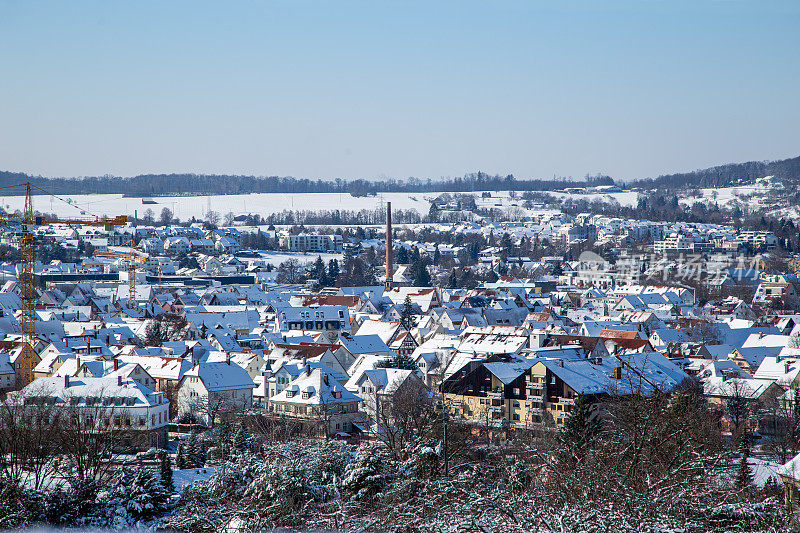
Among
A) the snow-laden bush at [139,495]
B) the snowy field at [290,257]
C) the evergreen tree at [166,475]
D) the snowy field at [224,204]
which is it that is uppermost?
the snowy field at [224,204]

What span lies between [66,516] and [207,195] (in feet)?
278

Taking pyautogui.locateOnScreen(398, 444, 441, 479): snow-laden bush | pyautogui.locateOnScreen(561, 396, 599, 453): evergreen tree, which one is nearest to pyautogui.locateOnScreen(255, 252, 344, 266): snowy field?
pyautogui.locateOnScreen(561, 396, 599, 453): evergreen tree

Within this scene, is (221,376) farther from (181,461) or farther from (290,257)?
(290,257)

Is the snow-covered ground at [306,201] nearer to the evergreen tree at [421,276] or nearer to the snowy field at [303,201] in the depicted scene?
the snowy field at [303,201]

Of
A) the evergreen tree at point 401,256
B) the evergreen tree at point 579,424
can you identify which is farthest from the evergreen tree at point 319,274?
the evergreen tree at point 579,424

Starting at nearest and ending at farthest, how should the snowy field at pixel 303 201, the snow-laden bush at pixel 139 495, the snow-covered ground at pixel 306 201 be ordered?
1. the snow-laden bush at pixel 139 495
2. the snow-covered ground at pixel 306 201
3. the snowy field at pixel 303 201

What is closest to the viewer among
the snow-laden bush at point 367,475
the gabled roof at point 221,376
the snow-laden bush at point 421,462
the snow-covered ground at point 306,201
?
the snow-laden bush at point 421,462

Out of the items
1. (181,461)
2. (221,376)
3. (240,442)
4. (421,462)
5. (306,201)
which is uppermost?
(306,201)

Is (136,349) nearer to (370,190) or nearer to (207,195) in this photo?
(207,195)

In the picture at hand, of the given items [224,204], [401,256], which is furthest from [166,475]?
[224,204]

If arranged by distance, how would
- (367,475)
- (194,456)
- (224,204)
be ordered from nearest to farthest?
(367,475) < (194,456) < (224,204)

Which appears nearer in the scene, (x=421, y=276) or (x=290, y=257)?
(x=421, y=276)

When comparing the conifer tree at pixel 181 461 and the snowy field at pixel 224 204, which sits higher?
the snowy field at pixel 224 204

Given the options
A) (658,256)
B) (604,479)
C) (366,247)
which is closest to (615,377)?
(604,479)
